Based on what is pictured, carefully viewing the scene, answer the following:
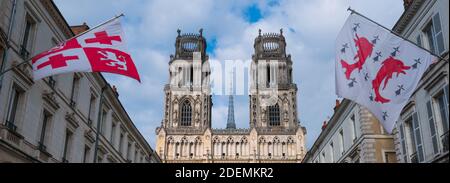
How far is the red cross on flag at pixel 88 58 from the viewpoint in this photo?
1446 centimetres

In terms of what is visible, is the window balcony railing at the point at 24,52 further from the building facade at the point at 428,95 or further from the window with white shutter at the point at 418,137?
the window with white shutter at the point at 418,137

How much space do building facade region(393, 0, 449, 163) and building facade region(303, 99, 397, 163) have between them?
20.2 feet

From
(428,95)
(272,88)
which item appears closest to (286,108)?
(272,88)

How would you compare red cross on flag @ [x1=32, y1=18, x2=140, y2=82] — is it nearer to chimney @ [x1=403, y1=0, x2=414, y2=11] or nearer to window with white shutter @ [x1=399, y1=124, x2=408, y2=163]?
chimney @ [x1=403, y1=0, x2=414, y2=11]

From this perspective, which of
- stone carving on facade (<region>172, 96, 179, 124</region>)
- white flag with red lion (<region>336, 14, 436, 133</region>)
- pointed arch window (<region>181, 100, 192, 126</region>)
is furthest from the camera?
pointed arch window (<region>181, 100, 192, 126</region>)

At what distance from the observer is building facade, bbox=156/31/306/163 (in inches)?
3219

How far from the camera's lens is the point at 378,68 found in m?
13.4

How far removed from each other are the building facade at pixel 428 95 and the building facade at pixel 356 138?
617 centimetres

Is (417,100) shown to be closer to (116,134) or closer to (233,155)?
(116,134)

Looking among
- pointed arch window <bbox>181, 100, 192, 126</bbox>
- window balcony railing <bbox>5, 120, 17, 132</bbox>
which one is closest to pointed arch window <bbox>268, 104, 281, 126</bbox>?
pointed arch window <bbox>181, 100, 192, 126</bbox>

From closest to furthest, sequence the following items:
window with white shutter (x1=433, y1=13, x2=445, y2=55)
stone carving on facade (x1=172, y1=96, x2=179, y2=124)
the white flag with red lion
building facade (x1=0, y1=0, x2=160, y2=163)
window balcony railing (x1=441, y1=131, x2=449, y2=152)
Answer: the white flag with red lion, window balcony railing (x1=441, y1=131, x2=449, y2=152), building facade (x1=0, y1=0, x2=160, y2=163), window with white shutter (x1=433, y1=13, x2=445, y2=55), stone carving on facade (x1=172, y1=96, x2=179, y2=124)

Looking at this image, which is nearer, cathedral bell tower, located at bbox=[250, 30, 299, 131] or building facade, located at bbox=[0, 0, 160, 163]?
building facade, located at bbox=[0, 0, 160, 163]

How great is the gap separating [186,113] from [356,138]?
185 feet
